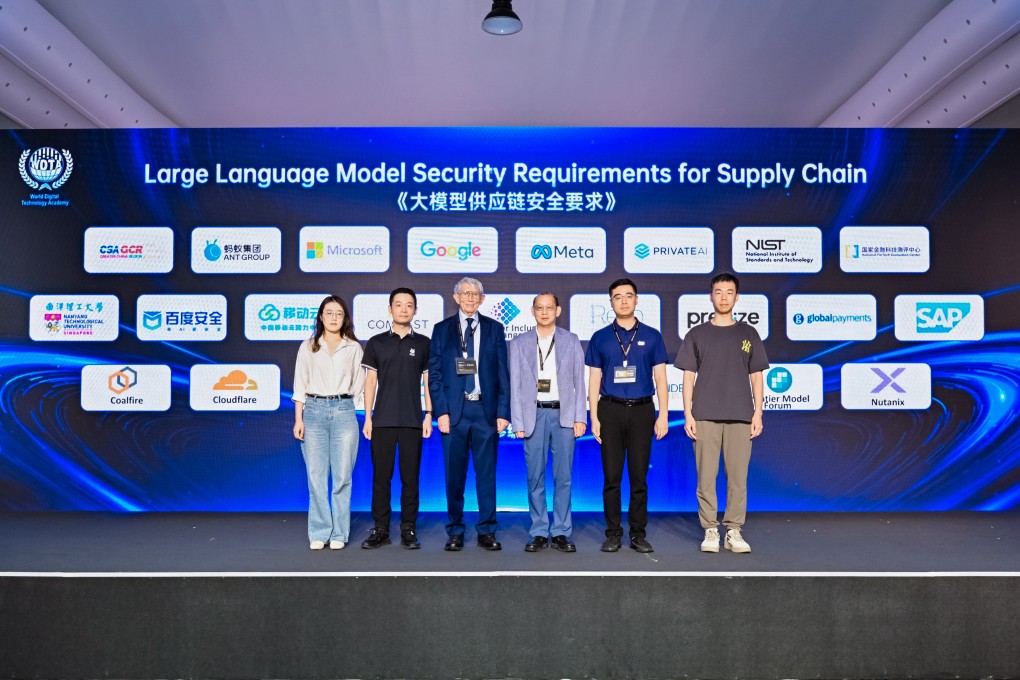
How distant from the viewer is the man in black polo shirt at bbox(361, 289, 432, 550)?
3.89 metres

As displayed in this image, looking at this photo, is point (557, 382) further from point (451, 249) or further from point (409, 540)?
point (451, 249)

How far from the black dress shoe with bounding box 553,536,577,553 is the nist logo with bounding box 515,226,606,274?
1.84 m

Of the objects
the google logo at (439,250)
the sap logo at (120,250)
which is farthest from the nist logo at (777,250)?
the sap logo at (120,250)

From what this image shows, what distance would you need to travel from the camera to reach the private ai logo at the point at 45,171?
16.2 feet

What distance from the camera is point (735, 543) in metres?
3.71

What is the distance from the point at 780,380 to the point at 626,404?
1611mm

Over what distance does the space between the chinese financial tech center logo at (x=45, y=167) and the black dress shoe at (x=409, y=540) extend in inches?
132

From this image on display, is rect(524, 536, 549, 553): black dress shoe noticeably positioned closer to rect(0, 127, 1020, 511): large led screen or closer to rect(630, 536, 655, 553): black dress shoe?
rect(630, 536, 655, 553): black dress shoe

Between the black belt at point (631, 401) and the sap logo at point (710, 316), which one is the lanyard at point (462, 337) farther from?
the sap logo at point (710, 316)

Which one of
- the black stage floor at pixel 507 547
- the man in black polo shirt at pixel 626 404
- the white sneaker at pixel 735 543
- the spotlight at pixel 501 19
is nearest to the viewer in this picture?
the black stage floor at pixel 507 547

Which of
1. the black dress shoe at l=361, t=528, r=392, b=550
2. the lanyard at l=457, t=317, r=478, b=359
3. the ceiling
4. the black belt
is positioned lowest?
the black dress shoe at l=361, t=528, r=392, b=550

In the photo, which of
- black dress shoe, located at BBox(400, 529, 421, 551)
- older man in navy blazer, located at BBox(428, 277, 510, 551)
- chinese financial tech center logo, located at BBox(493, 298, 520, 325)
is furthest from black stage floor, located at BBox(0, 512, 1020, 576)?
chinese financial tech center logo, located at BBox(493, 298, 520, 325)

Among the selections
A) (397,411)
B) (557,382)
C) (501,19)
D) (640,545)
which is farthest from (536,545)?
(501,19)

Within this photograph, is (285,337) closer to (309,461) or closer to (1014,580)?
(309,461)
